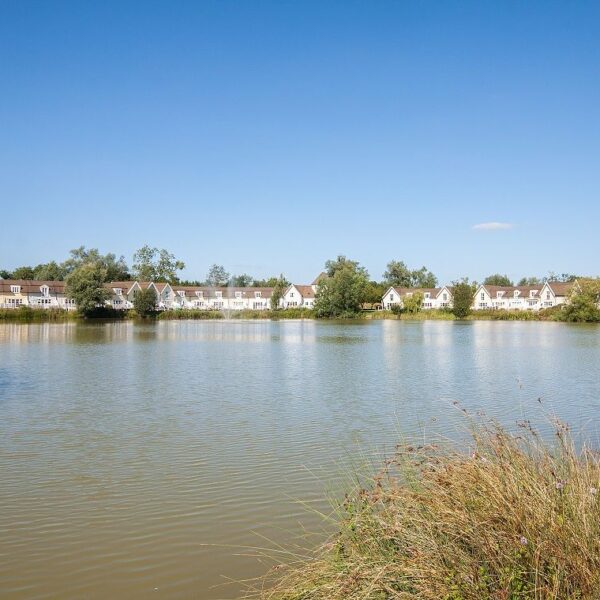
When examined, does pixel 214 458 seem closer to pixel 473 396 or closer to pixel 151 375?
pixel 473 396

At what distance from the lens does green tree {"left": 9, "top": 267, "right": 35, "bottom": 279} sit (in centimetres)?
14462

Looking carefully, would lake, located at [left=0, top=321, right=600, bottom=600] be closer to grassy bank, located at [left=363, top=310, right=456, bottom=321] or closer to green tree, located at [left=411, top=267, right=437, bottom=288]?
grassy bank, located at [left=363, top=310, right=456, bottom=321]

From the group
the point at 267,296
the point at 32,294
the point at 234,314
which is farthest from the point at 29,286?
the point at 267,296

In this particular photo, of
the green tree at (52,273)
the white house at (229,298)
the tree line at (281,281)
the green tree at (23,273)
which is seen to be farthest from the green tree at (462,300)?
the green tree at (23,273)

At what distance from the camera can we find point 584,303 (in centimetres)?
8175

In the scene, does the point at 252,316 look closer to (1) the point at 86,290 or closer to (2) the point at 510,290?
(1) the point at 86,290

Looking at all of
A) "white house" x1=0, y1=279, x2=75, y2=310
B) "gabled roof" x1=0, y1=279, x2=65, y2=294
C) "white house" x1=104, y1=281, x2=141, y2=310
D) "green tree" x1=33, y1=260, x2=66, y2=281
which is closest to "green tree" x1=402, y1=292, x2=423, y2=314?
"white house" x1=104, y1=281, x2=141, y2=310

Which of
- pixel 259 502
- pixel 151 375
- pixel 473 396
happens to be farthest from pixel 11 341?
pixel 259 502

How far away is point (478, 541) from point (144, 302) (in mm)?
A: 95445

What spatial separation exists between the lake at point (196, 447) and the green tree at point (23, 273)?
128 m

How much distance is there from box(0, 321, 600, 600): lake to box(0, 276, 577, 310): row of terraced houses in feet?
292

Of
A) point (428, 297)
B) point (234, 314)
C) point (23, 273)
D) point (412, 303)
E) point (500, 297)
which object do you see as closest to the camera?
point (234, 314)

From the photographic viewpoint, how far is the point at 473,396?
18.6m

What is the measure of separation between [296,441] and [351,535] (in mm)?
7366
